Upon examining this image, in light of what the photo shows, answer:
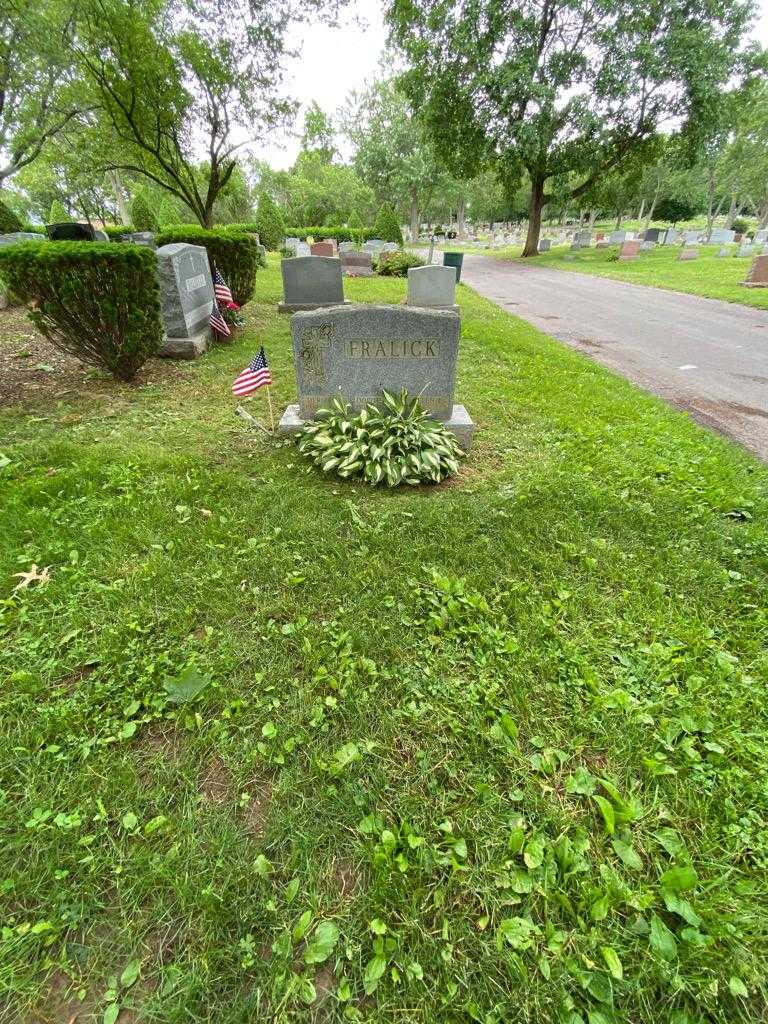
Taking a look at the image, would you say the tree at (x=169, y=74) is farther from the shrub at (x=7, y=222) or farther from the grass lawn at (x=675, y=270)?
the grass lawn at (x=675, y=270)

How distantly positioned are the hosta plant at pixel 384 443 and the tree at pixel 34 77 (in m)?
15.4

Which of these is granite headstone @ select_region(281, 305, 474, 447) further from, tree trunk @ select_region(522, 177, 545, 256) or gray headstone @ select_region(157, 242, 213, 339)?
tree trunk @ select_region(522, 177, 545, 256)

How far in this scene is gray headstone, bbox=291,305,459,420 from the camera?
3.91 meters

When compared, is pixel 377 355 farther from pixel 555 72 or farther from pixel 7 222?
pixel 555 72

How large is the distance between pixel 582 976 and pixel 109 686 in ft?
6.66

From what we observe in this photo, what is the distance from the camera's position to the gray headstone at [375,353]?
12.8 ft

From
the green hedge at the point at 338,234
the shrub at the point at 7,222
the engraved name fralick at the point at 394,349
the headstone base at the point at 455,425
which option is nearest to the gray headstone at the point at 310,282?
the headstone base at the point at 455,425

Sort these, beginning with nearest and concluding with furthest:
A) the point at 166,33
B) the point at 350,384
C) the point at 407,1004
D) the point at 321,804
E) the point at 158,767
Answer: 1. the point at 407,1004
2. the point at 321,804
3. the point at 158,767
4. the point at 350,384
5. the point at 166,33

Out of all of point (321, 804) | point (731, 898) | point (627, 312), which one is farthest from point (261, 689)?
point (627, 312)

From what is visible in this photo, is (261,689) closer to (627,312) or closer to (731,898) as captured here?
(731,898)

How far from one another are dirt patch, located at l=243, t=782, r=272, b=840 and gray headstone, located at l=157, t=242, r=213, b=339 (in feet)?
19.9

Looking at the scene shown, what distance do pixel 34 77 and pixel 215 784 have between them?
68.5 ft

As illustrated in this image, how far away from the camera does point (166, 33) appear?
41.7ft

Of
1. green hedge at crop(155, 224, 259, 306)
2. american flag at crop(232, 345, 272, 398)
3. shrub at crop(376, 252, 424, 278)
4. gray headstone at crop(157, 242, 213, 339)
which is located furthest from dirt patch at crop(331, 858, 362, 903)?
shrub at crop(376, 252, 424, 278)
